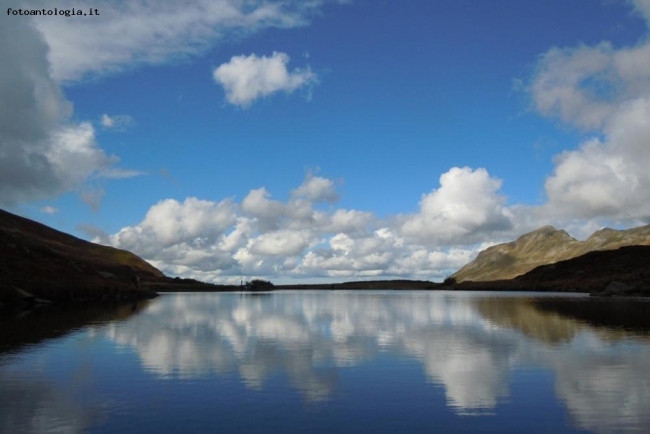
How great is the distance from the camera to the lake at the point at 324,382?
58.2ft

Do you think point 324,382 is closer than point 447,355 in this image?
Yes

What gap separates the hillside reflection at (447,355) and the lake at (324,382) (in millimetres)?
105

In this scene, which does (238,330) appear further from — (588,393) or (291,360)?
(588,393)

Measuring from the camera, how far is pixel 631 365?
2795 centimetres

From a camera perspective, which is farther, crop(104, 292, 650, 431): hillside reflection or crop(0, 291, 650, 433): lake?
crop(104, 292, 650, 431): hillside reflection

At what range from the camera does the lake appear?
17734 millimetres

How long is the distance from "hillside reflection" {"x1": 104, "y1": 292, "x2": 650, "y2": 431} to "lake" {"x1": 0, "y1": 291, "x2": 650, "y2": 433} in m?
0.11

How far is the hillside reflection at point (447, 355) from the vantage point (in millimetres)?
21531

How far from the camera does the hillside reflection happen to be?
848 inches

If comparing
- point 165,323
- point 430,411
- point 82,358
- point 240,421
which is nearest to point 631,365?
point 430,411

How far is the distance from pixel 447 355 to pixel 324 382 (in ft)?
35.1

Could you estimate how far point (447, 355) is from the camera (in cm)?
3216

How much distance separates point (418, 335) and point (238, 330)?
16.0 m

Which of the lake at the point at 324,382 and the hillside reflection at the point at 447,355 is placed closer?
the lake at the point at 324,382
